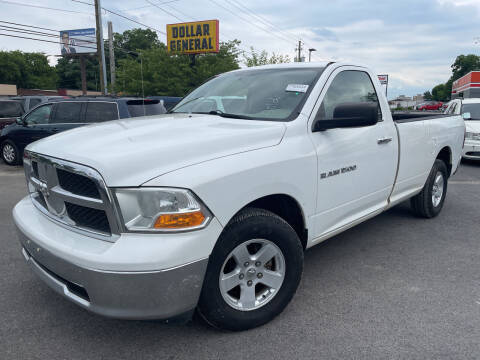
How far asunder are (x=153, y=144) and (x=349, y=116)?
4.75 ft

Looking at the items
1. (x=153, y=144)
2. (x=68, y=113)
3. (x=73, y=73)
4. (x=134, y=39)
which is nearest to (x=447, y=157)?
(x=153, y=144)

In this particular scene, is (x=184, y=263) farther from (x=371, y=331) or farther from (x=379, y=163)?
(x=379, y=163)

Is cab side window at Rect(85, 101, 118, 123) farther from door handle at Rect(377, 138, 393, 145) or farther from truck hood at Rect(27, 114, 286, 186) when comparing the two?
door handle at Rect(377, 138, 393, 145)

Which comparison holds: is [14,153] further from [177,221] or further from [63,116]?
[177,221]

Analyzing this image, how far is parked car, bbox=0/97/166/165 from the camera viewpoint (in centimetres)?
832

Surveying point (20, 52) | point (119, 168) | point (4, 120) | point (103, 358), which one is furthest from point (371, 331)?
point (20, 52)

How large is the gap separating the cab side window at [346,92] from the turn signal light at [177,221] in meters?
1.41

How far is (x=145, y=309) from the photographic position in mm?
2068

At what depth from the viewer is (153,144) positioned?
238 cm

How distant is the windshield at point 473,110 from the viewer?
1063 centimetres

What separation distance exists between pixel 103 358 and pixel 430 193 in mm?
4310

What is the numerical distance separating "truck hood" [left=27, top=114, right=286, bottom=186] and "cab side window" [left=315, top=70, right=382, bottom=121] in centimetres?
58

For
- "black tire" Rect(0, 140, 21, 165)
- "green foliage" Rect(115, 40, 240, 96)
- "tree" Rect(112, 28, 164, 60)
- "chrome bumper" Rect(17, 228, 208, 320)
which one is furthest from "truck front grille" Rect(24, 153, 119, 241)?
"tree" Rect(112, 28, 164, 60)

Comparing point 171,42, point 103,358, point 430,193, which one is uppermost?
point 171,42
